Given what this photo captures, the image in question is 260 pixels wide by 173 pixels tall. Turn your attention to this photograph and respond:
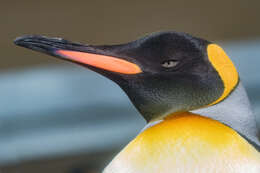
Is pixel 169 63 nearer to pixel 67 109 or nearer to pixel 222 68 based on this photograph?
pixel 222 68

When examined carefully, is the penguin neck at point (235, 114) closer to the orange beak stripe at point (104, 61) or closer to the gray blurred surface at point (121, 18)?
the orange beak stripe at point (104, 61)

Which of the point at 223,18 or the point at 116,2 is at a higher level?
the point at 116,2

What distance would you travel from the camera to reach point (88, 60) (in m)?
0.91

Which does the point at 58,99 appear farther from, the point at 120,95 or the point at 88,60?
the point at 88,60

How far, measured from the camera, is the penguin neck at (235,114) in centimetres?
95

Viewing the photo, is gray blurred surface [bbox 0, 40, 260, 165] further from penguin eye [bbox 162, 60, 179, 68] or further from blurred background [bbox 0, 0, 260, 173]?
penguin eye [bbox 162, 60, 179, 68]

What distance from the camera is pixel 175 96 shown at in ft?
3.15

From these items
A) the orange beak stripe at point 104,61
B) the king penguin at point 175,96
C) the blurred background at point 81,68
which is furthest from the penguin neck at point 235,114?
the blurred background at point 81,68

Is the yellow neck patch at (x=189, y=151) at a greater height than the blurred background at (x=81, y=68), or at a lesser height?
lesser

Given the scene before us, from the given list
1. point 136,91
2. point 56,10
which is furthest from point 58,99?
point 136,91

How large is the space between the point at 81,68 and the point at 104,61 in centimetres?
156

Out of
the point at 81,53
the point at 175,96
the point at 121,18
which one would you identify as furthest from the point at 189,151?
the point at 121,18

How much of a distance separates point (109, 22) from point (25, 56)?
0.42 metres

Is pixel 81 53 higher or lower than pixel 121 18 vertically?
lower
